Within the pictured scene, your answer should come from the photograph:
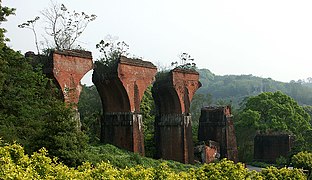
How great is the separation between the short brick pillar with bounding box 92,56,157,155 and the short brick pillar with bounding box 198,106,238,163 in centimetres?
716

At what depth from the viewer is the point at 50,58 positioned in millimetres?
14609

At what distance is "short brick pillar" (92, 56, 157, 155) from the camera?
Answer: 1816 cm

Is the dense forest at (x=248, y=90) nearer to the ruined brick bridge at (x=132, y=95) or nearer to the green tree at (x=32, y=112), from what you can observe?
the ruined brick bridge at (x=132, y=95)

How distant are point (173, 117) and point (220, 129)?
419 centimetres

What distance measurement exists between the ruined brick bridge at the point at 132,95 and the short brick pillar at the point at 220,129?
8.38 feet

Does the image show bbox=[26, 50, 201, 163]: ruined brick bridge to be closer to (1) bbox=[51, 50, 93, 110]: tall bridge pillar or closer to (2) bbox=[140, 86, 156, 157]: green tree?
(1) bbox=[51, 50, 93, 110]: tall bridge pillar

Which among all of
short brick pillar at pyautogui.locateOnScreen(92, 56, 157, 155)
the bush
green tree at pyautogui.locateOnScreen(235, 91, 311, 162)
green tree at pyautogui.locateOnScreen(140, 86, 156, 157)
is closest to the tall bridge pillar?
short brick pillar at pyautogui.locateOnScreen(92, 56, 157, 155)

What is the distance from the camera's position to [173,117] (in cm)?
2178

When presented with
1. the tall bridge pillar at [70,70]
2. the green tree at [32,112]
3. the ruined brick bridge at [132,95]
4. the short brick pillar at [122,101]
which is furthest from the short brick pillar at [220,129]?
the green tree at [32,112]

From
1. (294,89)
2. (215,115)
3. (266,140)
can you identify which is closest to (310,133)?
(266,140)

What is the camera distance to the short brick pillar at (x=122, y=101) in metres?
18.2

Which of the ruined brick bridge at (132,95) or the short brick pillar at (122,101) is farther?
the short brick pillar at (122,101)

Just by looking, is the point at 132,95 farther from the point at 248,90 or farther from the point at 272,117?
the point at 248,90

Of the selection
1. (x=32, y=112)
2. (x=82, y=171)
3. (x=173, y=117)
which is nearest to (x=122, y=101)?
(x=173, y=117)
